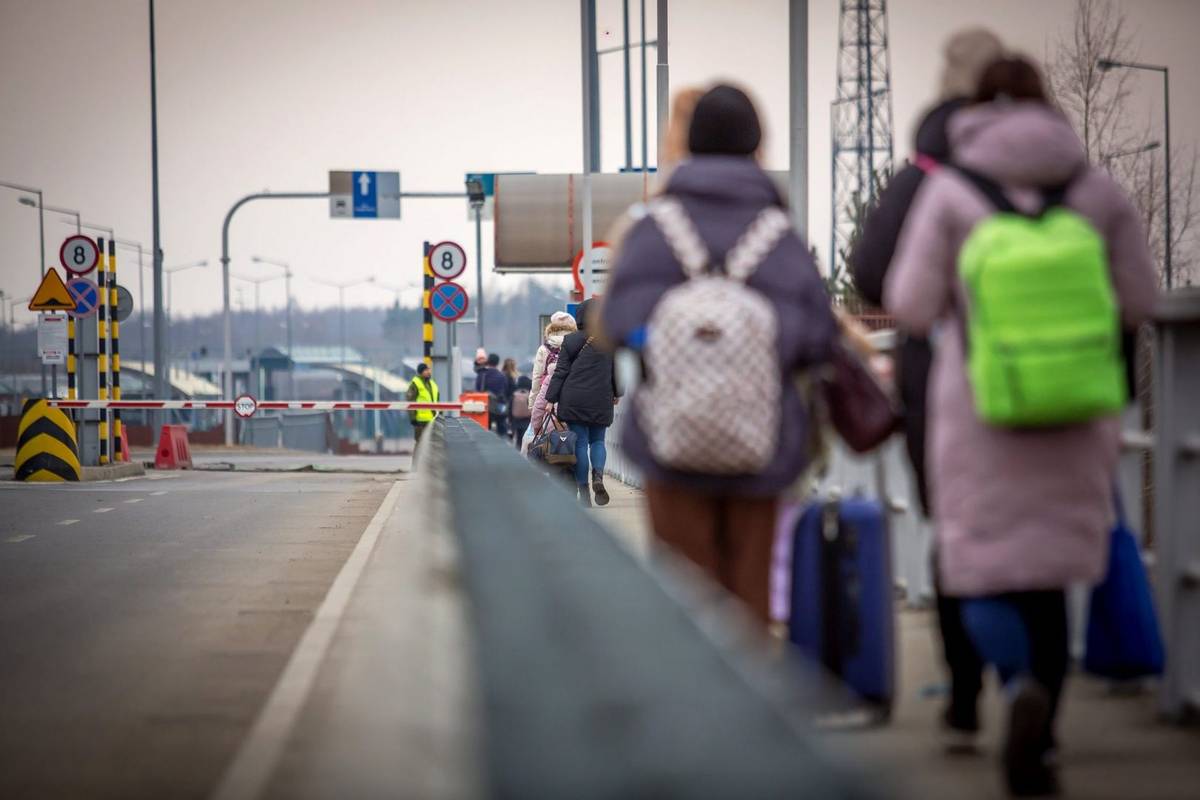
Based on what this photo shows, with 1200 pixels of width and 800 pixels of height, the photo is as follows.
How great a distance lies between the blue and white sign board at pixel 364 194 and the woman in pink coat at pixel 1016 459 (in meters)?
39.3

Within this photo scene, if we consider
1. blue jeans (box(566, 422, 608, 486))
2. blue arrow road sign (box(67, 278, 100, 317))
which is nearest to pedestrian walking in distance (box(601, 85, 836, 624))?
blue jeans (box(566, 422, 608, 486))

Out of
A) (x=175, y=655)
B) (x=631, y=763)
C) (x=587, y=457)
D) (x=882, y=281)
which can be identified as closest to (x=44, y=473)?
(x=587, y=457)

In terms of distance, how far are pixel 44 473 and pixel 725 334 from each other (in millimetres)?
20918

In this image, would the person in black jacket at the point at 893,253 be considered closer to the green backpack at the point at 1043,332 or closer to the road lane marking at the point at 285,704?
the green backpack at the point at 1043,332

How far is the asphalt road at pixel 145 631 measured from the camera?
5426 mm

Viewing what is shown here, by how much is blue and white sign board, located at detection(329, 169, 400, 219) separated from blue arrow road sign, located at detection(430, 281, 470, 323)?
1801 centimetres

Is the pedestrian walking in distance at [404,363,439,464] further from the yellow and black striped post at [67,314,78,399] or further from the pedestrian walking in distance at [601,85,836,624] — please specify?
the pedestrian walking in distance at [601,85,836,624]

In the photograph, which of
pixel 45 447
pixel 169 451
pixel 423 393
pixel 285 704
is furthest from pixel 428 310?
pixel 285 704

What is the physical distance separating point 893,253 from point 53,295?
21977 millimetres

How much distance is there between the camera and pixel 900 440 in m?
8.06

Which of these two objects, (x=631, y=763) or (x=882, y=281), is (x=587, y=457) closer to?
(x=882, y=281)

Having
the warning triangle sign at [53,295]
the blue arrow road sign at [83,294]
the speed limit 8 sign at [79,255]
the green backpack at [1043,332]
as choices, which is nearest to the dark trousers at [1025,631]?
the green backpack at [1043,332]

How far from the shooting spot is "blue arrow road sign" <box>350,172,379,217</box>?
141 feet

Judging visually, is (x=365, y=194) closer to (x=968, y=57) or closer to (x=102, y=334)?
(x=102, y=334)
